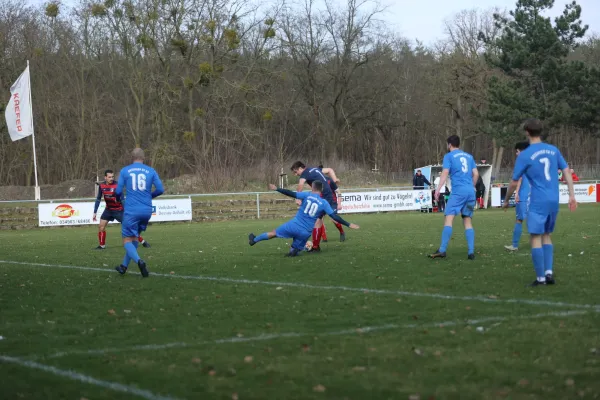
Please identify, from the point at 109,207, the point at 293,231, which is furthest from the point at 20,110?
the point at 293,231

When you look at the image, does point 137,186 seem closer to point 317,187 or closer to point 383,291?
point 317,187

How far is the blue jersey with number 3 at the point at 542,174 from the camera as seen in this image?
9359mm

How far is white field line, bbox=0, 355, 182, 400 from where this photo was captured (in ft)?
17.0

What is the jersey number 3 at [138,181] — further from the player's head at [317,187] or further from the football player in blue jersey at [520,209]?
the football player in blue jersey at [520,209]

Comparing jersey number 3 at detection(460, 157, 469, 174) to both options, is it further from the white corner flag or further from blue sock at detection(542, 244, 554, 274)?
the white corner flag

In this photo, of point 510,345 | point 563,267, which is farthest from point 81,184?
point 510,345

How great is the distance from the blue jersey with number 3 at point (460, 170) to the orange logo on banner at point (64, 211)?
74.1 ft

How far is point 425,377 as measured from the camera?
539 centimetres

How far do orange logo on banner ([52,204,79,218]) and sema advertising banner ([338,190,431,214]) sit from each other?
11529 millimetres

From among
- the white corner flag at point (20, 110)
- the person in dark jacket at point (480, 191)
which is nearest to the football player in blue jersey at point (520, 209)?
the person in dark jacket at point (480, 191)

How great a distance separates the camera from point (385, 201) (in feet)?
124

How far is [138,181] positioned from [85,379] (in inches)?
268

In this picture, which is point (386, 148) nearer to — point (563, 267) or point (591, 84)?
point (591, 84)

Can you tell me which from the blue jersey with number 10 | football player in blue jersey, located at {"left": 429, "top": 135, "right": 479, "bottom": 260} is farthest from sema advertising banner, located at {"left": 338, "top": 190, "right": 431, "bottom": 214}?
football player in blue jersey, located at {"left": 429, "top": 135, "right": 479, "bottom": 260}
